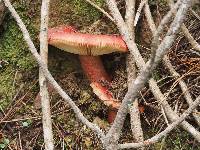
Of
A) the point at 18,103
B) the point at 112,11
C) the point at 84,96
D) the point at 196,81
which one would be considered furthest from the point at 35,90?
Result: the point at 196,81

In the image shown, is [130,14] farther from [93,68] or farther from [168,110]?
[168,110]

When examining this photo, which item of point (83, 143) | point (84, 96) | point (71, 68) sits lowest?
point (83, 143)

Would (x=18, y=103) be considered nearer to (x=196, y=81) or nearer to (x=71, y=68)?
(x=71, y=68)

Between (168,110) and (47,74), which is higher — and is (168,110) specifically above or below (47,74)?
below

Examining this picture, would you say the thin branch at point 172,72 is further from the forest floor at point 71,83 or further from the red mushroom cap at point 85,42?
the red mushroom cap at point 85,42

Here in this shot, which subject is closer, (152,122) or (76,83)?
(152,122)

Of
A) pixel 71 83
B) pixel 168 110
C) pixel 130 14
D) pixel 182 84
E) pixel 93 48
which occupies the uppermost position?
pixel 130 14

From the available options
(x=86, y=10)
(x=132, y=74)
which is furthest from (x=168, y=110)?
(x=86, y=10)

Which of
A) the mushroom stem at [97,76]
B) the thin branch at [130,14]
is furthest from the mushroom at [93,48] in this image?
the thin branch at [130,14]
